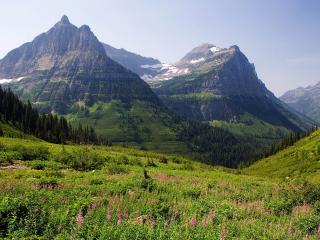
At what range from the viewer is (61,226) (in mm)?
13992

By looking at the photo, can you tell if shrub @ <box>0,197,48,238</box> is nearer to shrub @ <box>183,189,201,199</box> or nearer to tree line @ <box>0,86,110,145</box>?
shrub @ <box>183,189,201,199</box>

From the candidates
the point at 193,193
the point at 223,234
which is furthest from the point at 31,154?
the point at 223,234

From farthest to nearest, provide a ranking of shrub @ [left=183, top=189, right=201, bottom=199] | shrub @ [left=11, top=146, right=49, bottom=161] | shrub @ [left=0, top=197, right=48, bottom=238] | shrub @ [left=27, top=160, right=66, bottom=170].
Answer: shrub @ [left=11, top=146, right=49, bottom=161], shrub @ [left=27, top=160, right=66, bottom=170], shrub @ [left=183, top=189, right=201, bottom=199], shrub @ [left=0, top=197, right=48, bottom=238]

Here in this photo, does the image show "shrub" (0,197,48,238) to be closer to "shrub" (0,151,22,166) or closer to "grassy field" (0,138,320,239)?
"grassy field" (0,138,320,239)

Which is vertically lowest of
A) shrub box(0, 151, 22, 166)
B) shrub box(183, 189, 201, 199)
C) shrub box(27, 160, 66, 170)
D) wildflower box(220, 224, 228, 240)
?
shrub box(27, 160, 66, 170)

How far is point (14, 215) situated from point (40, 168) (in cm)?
2521

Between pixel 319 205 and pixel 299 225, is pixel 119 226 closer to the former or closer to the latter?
pixel 299 225

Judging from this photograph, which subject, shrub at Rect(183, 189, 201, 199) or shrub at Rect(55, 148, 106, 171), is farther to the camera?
shrub at Rect(55, 148, 106, 171)

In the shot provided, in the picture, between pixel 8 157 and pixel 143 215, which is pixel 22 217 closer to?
pixel 143 215

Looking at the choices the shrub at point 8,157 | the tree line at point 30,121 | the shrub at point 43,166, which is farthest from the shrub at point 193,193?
the tree line at point 30,121

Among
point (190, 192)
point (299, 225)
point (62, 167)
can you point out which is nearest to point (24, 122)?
point (62, 167)

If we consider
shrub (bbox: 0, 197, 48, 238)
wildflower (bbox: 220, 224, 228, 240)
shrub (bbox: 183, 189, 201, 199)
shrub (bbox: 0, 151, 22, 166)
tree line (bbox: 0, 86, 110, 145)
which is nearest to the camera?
wildflower (bbox: 220, 224, 228, 240)

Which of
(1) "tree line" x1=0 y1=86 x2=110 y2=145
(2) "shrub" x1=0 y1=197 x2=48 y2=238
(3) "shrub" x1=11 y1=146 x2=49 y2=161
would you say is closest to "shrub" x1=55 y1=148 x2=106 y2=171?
(3) "shrub" x1=11 y1=146 x2=49 y2=161

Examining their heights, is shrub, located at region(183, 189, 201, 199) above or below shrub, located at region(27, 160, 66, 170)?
above
